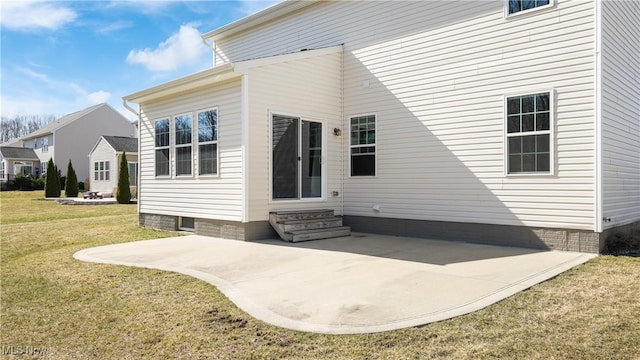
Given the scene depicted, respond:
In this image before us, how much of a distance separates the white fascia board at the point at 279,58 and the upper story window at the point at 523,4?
13.3 feet

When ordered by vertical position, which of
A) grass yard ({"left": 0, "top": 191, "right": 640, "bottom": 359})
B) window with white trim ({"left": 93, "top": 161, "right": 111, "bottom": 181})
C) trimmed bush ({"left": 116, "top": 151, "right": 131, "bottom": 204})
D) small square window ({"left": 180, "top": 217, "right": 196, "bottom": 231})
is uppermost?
window with white trim ({"left": 93, "top": 161, "right": 111, "bottom": 181})

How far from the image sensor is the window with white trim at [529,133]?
7387 mm

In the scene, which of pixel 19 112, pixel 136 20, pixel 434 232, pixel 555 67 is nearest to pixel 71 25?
pixel 136 20

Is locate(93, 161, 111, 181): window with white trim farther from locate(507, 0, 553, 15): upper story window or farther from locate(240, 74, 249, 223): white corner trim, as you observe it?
locate(507, 0, 553, 15): upper story window

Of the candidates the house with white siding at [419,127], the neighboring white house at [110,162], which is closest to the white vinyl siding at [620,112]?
the house with white siding at [419,127]

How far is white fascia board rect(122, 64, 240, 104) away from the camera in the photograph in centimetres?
864

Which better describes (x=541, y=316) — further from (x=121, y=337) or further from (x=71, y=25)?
(x=71, y=25)

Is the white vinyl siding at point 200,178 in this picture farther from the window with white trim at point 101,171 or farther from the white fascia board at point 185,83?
the window with white trim at point 101,171

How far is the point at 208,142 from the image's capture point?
9.56 m

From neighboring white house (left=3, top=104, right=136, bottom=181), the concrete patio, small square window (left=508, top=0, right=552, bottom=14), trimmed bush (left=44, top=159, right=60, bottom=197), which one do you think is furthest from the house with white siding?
neighboring white house (left=3, top=104, right=136, bottom=181)

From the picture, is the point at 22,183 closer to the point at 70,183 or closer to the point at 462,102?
the point at 70,183

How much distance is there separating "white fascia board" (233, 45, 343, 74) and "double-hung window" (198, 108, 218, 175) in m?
1.36

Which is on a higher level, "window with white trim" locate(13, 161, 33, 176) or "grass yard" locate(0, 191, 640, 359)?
"window with white trim" locate(13, 161, 33, 176)

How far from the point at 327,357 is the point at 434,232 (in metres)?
6.26
